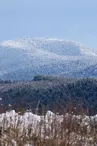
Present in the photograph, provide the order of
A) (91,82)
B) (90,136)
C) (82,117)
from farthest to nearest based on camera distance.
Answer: (91,82) < (82,117) < (90,136)

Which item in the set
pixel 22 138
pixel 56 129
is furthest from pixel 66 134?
pixel 22 138

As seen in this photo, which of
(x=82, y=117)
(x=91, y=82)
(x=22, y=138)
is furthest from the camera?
(x=91, y=82)

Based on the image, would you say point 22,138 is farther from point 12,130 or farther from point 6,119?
point 6,119

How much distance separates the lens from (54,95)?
295ft

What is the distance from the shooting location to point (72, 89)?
92.4 meters

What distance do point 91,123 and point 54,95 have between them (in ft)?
258

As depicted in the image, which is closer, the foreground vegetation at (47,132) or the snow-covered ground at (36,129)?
the foreground vegetation at (47,132)

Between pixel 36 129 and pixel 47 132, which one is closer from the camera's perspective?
pixel 47 132

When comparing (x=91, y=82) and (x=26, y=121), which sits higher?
(x=26, y=121)

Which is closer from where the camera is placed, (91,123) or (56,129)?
(56,129)

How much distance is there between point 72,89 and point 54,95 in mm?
4778

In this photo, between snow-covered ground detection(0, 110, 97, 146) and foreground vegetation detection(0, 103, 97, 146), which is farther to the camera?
snow-covered ground detection(0, 110, 97, 146)

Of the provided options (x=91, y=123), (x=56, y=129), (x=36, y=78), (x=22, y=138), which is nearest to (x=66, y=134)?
(x=56, y=129)

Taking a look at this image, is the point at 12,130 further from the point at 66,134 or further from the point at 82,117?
the point at 82,117
